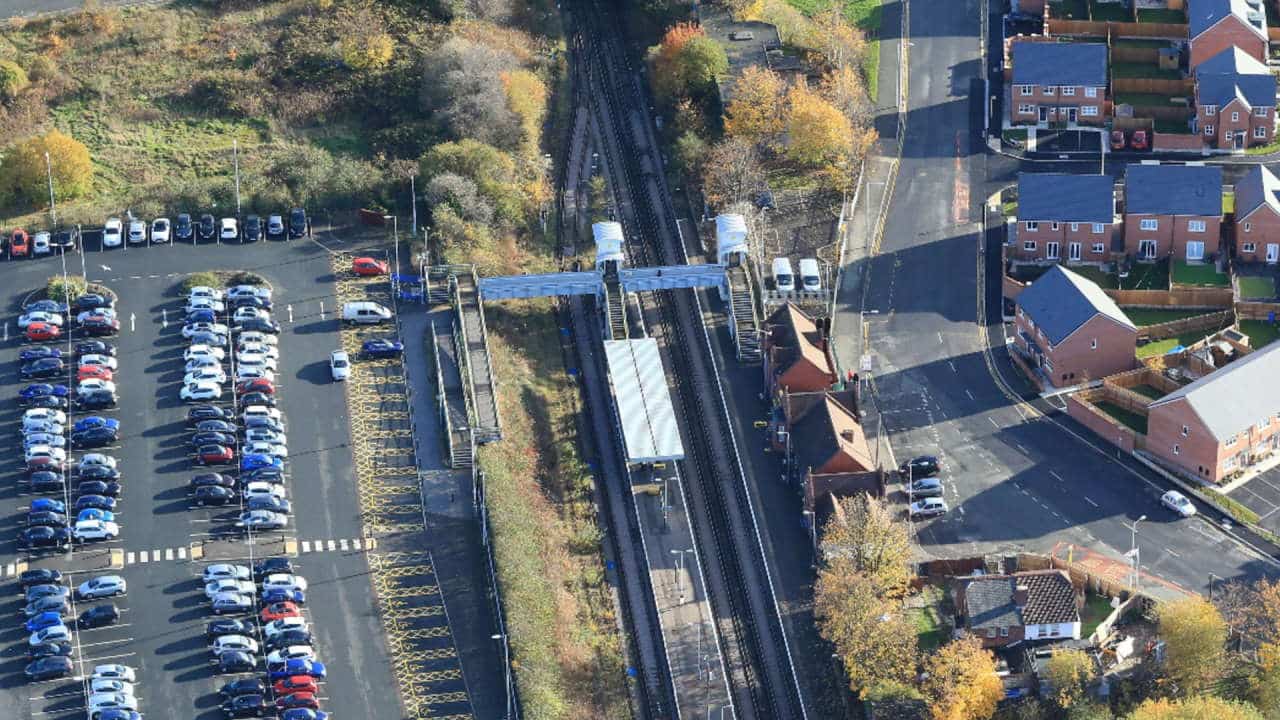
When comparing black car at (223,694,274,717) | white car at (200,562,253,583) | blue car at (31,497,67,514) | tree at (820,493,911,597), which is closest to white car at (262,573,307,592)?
white car at (200,562,253,583)

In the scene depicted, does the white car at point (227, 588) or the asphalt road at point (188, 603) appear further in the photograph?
the white car at point (227, 588)

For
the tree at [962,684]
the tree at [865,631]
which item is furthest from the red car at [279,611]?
the tree at [962,684]

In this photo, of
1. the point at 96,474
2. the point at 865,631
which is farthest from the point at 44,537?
the point at 865,631

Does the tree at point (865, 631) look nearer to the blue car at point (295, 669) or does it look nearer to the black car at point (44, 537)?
the blue car at point (295, 669)

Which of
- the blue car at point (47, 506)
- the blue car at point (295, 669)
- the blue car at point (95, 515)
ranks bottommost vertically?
the blue car at point (295, 669)

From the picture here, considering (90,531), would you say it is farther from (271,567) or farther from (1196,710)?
(1196,710)

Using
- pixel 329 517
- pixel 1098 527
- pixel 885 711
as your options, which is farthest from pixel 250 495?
pixel 1098 527
